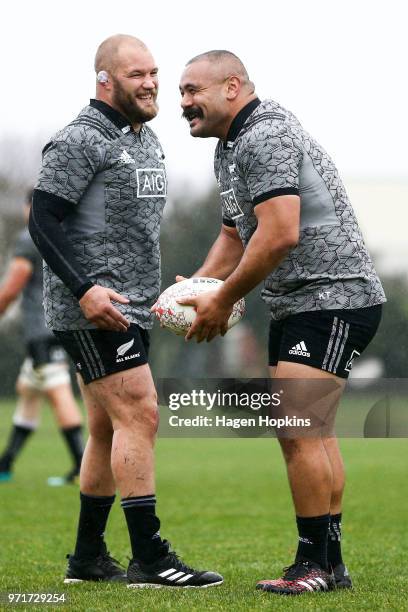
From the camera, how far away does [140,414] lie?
4887 millimetres

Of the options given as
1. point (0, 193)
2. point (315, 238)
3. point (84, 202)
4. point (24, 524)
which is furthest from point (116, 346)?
point (0, 193)

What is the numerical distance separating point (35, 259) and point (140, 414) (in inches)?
217

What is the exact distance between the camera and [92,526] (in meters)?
5.20

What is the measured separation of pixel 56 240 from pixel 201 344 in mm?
9552

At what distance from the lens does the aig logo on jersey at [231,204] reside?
491 centimetres

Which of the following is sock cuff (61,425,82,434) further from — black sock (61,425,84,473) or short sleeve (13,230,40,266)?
short sleeve (13,230,40,266)

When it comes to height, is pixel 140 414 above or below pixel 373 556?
above

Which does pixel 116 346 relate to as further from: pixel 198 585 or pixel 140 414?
pixel 198 585

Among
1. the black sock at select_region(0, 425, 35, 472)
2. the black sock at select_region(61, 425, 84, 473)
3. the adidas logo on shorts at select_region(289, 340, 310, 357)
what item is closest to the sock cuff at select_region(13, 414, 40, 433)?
the black sock at select_region(0, 425, 35, 472)

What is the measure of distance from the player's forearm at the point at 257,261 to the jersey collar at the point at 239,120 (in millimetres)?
506

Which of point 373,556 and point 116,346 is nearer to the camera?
point 116,346

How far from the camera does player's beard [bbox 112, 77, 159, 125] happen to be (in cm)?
501

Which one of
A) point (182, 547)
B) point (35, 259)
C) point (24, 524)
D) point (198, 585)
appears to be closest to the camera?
point (198, 585)

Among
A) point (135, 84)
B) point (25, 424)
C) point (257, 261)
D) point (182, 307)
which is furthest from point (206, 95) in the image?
point (25, 424)
